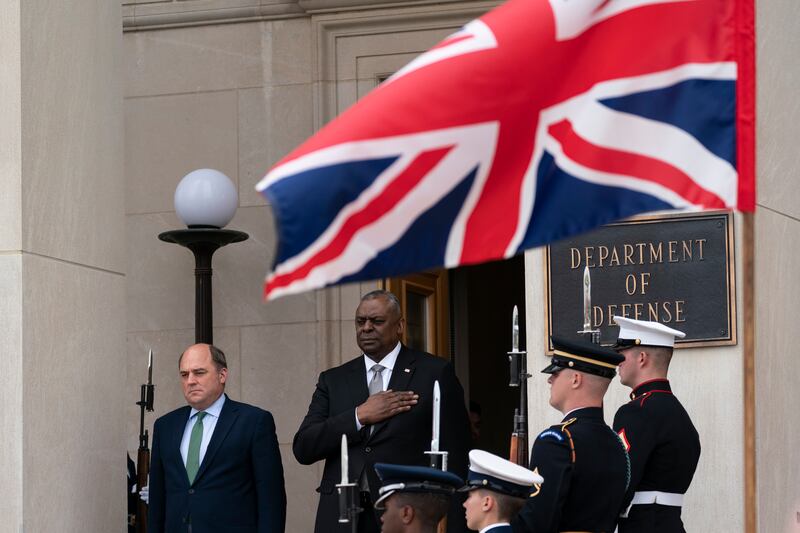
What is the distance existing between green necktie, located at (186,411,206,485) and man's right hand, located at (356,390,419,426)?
790mm

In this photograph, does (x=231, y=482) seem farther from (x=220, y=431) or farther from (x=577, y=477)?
(x=577, y=477)

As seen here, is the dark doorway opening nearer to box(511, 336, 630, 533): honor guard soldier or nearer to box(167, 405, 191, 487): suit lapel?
box(167, 405, 191, 487): suit lapel

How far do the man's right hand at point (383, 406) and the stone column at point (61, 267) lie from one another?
1.27 m

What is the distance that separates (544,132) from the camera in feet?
17.3

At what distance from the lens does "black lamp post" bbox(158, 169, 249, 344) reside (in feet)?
35.3

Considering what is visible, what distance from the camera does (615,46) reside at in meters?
5.32

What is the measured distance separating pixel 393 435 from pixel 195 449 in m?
0.97

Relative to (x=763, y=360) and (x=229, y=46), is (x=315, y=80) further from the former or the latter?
(x=763, y=360)

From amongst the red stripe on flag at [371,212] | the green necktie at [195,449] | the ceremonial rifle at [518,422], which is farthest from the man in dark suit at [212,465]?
the red stripe on flag at [371,212]

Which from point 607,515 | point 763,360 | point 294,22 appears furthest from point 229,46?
point 607,515

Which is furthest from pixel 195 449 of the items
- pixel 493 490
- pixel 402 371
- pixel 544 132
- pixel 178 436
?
pixel 544 132

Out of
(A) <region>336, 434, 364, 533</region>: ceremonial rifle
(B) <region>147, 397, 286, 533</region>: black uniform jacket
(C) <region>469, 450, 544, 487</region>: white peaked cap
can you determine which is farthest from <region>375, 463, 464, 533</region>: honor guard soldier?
(B) <region>147, 397, 286, 533</region>: black uniform jacket

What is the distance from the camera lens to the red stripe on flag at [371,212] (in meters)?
4.80

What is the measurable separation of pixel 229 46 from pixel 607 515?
602 cm
